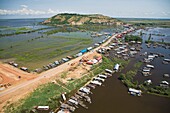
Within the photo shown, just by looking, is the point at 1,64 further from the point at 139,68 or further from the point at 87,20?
the point at 87,20

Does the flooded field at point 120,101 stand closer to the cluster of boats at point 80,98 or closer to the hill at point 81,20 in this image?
the cluster of boats at point 80,98

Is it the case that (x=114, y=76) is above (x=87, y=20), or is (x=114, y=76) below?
below

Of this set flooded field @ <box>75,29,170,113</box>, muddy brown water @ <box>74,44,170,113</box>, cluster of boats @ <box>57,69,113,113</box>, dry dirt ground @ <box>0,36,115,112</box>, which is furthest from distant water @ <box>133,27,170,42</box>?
cluster of boats @ <box>57,69,113,113</box>

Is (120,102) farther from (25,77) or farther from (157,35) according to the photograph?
(157,35)

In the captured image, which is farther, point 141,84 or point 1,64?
point 1,64

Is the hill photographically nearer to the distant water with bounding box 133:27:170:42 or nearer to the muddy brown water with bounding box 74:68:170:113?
the distant water with bounding box 133:27:170:42

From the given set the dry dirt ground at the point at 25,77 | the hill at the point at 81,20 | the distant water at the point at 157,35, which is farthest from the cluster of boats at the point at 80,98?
the hill at the point at 81,20

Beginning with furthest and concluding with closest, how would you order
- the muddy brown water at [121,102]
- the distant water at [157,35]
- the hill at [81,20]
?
the hill at [81,20]
the distant water at [157,35]
the muddy brown water at [121,102]

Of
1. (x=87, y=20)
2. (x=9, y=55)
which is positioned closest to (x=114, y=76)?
(x=9, y=55)
